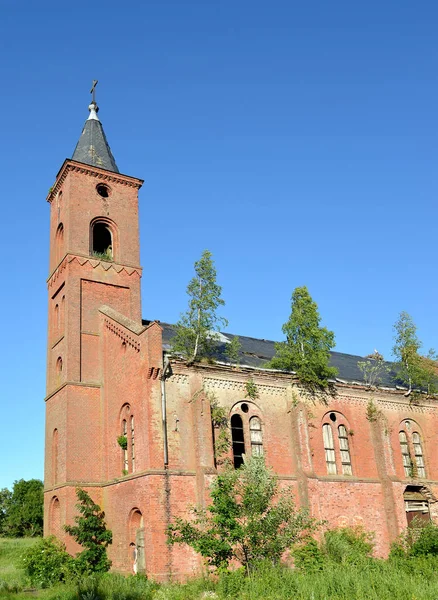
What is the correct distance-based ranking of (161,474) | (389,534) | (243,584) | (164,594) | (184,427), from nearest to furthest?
(243,584)
(164,594)
(161,474)
(184,427)
(389,534)

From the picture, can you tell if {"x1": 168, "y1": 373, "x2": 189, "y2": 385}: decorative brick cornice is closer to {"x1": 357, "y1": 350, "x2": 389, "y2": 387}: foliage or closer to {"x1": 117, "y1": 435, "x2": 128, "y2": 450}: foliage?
{"x1": 117, "y1": 435, "x2": 128, "y2": 450}: foliage

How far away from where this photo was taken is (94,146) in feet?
103

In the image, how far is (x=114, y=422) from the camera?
Result: 24.2m

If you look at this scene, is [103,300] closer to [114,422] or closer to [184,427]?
[114,422]

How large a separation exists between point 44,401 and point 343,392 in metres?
14.0

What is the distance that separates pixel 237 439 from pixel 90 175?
48.6ft

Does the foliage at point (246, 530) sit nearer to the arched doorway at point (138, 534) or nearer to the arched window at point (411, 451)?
the arched doorway at point (138, 534)

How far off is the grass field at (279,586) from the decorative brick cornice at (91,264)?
1337 centimetres

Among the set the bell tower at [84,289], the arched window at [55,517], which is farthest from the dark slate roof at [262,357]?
the arched window at [55,517]

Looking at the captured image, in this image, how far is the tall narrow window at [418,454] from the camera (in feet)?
97.3

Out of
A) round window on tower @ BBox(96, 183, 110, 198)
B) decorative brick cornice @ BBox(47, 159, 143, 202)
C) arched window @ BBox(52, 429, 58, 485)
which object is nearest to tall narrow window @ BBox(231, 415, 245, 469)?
arched window @ BBox(52, 429, 58, 485)

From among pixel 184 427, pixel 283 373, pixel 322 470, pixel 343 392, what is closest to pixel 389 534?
pixel 322 470

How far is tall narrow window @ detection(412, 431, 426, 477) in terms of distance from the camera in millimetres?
29672

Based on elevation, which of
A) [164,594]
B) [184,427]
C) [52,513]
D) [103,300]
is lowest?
[164,594]
